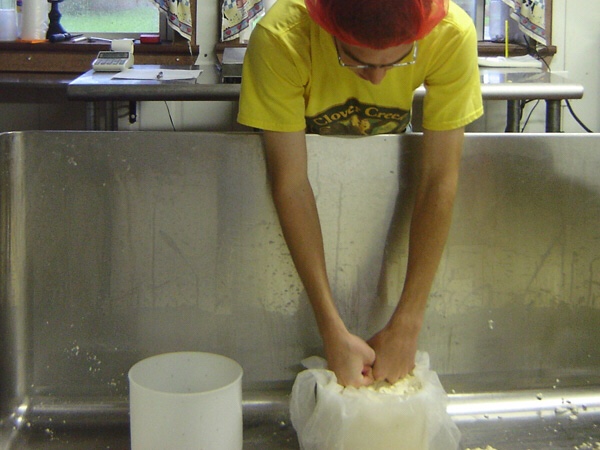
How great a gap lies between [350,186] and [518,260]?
311 millimetres

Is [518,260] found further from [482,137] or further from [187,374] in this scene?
[187,374]

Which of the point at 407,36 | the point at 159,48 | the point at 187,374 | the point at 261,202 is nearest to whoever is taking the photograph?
the point at 407,36

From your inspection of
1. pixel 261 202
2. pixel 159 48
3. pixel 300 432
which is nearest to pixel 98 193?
pixel 261 202

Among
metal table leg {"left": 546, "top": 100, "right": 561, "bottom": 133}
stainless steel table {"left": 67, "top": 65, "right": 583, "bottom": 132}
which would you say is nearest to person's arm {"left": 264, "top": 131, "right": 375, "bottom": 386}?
stainless steel table {"left": 67, "top": 65, "right": 583, "bottom": 132}

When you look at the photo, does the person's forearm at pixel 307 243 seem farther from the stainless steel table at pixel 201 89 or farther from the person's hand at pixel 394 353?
the stainless steel table at pixel 201 89

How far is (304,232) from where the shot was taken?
1.05m

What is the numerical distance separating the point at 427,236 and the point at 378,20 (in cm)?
36

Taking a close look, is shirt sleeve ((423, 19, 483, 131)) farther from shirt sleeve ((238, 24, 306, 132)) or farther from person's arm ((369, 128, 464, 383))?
shirt sleeve ((238, 24, 306, 132))

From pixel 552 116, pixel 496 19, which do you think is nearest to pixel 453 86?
pixel 552 116

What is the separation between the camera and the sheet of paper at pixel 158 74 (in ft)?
5.98

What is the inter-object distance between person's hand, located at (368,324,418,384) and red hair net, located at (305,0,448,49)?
0.43m

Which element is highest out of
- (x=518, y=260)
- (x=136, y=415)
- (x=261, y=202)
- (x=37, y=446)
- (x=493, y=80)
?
(x=493, y=80)

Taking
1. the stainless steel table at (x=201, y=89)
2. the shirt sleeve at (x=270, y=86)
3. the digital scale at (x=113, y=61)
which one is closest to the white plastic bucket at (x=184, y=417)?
the shirt sleeve at (x=270, y=86)

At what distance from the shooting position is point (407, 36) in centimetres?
85
